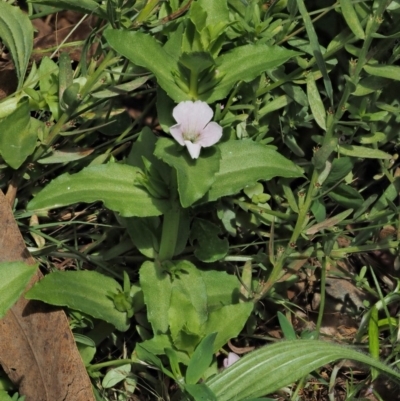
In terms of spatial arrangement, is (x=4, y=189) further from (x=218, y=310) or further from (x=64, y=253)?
(x=218, y=310)

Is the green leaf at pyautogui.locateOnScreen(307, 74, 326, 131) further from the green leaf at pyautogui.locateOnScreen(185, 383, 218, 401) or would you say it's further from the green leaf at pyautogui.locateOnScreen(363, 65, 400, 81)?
the green leaf at pyautogui.locateOnScreen(185, 383, 218, 401)

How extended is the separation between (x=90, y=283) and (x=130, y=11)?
1.10 metres

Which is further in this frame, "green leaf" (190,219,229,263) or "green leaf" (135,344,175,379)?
"green leaf" (190,219,229,263)

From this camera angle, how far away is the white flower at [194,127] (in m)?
2.40

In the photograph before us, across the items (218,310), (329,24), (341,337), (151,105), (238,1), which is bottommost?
(341,337)

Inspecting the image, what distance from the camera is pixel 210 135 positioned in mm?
2443

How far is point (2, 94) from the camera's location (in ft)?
10.3

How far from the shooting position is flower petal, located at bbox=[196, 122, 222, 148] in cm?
243

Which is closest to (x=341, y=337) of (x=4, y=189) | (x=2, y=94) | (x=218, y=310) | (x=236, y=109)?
(x=218, y=310)

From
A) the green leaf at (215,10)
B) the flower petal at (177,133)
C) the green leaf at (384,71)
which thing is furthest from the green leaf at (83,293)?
the green leaf at (384,71)

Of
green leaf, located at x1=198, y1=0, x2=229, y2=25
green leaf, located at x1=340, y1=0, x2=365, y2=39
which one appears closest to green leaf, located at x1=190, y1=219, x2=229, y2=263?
green leaf, located at x1=198, y1=0, x2=229, y2=25

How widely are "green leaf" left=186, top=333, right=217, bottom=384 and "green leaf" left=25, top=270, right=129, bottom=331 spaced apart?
47cm

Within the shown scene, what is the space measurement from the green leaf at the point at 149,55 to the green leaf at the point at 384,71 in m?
0.77

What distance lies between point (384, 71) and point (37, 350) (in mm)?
1725
